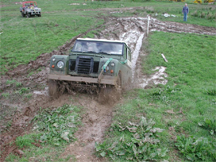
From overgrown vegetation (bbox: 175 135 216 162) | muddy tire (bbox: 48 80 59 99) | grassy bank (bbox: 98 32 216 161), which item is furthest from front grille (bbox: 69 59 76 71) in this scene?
overgrown vegetation (bbox: 175 135 216 162)

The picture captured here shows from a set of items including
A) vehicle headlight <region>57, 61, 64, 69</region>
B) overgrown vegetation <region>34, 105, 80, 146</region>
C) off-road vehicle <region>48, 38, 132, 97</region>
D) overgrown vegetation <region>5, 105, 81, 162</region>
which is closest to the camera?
overgrown vegetation <region>5, 105, 81, 162</region>

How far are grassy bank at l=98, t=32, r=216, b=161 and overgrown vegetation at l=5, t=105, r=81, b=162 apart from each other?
918mm

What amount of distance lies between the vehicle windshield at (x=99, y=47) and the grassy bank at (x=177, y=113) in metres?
1.73

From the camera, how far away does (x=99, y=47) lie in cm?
759

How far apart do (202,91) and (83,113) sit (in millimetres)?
4567

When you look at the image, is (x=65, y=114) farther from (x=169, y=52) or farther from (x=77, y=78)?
(x=169, y=52)

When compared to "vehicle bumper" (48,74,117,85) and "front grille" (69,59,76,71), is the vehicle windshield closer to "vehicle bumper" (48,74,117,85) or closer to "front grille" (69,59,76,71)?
"front grille" (69,59,76,71)

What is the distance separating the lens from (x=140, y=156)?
13.7ft

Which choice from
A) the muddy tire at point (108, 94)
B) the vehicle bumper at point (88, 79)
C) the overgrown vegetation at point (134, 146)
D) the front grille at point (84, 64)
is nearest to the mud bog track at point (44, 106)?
the muddy tire at point (108, 94)

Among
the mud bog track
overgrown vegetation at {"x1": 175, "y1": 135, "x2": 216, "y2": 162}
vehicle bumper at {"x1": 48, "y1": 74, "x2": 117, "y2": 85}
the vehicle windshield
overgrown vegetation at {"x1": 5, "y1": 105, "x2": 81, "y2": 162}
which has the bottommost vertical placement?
the mud bog track

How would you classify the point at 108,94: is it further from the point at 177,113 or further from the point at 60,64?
the point at 177,113

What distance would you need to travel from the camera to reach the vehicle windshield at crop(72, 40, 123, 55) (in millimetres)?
7523

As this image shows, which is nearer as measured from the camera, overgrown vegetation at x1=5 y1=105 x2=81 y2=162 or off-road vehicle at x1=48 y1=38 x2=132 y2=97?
overgrown vegetation at x1=5 y1=105 x2=81 y2=162

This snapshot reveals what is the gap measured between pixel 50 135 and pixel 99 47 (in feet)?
12.8
